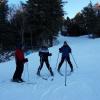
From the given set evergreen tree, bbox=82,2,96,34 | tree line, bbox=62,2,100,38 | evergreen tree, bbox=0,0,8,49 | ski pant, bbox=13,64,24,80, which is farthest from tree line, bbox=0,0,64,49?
ski pant, bbox=13,64,24,80

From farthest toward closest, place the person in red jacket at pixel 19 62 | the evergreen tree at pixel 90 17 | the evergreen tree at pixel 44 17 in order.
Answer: the evergreen tree at pixel 90 17 < the evergreen tree at pixel 44 17 < the person in red jacket at pixel 19 62

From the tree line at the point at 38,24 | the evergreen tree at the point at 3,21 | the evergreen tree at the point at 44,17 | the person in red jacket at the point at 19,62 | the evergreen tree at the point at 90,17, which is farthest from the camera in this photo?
the evergreen tree at the point at 90,17

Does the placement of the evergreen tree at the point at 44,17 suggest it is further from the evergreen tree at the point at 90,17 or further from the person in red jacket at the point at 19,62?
the person in red jacket at the point at 19,62

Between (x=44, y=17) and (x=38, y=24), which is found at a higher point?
(x=44, y=17)

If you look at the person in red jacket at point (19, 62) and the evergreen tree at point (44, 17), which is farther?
the evergreen tree at point (44, 17)

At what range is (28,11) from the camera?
40.6 m

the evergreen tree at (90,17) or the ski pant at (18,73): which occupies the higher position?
the evergreen tree at (90,17)

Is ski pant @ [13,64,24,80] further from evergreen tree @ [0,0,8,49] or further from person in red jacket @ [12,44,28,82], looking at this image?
evergreen tree @ [0,0,8,49]

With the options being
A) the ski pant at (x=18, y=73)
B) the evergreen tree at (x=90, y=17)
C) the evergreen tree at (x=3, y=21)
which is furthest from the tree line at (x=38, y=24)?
the ski pant at (x=18, y=73)

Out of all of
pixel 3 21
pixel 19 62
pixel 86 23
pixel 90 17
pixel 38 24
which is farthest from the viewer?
pixel 86 23

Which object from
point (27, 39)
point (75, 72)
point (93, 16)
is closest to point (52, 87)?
point (75, 72)

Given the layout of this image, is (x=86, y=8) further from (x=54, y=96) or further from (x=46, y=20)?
(x=54, y=96)

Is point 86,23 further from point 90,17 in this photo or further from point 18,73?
point 18,73

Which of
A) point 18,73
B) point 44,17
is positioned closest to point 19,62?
point 18,73
